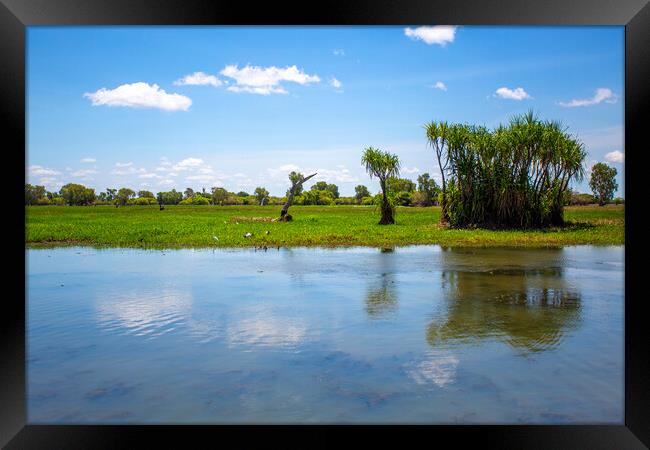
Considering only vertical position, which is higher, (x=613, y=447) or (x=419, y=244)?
(x=419, y=244)

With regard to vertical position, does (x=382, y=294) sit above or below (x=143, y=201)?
below

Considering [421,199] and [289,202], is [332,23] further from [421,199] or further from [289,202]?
[421,199]

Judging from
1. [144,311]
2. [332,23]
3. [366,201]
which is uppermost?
[366,201]

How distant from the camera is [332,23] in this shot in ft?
11.3

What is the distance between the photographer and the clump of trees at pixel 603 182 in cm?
2369

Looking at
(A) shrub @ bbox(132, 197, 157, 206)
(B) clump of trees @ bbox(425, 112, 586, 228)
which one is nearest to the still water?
(B) clump of trees @ bbox(425, 112, 586, 228)

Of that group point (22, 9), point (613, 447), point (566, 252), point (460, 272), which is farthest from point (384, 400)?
point (566, 252)

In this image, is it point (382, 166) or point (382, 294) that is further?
point (382, 166)

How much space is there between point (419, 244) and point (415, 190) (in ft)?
61.8

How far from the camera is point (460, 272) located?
842 cm

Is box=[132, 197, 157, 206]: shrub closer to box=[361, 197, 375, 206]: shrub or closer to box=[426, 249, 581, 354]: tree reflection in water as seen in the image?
box=[361, 197, 375, 206]: shrub

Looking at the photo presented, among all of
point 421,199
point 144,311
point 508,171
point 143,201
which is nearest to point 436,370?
point 144,311

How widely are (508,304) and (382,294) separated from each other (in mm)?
1485

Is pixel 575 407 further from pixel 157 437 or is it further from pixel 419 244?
pixel 419 244
